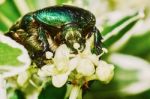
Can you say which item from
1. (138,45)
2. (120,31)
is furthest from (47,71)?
(138,45)

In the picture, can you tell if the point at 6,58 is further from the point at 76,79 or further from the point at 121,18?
the point at 121,18

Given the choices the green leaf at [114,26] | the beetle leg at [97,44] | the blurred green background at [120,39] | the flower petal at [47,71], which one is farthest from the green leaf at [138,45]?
the flower petal at [47,71]

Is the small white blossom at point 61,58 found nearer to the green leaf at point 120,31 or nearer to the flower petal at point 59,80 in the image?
the flower petal at point 59,80

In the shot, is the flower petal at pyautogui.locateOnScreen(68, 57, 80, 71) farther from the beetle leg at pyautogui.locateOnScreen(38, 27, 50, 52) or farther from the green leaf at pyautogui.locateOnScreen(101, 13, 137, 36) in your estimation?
the green leaf at pyautogui.locateOnScreen(101, 13, 137, 36)

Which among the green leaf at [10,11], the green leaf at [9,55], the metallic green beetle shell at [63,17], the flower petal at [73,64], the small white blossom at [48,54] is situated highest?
the green leaf at [10,11]

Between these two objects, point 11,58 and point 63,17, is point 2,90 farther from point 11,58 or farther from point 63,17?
point 63,17

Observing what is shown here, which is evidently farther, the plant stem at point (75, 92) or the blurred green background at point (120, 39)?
the blurred green background at point (120, 39)
